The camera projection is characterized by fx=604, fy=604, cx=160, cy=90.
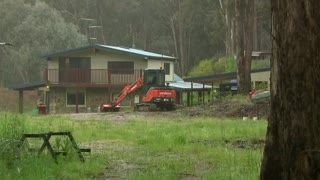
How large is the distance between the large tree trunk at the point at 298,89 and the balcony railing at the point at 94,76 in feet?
132

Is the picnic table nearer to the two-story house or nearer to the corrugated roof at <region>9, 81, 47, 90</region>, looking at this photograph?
the two-story house

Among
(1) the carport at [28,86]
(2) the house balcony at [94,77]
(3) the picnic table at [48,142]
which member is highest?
(2) the house balcony at [94,77]

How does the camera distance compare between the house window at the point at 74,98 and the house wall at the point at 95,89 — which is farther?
the house window at the point at 74,98

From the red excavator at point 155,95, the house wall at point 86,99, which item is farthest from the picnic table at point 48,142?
the house wall at point 86,99

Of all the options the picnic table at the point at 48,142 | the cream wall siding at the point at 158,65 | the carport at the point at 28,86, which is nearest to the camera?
the picnic table at the point at 48,142

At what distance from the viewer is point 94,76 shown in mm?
46562

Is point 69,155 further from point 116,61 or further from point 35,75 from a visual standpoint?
point 35,75

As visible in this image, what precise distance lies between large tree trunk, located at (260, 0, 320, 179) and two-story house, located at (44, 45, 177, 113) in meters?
40.0

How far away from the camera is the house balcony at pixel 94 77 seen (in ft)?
152

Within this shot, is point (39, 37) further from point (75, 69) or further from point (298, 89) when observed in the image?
point (298, 89)

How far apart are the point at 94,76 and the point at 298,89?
4124 centimetres

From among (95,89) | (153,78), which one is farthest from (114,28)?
(153,78)

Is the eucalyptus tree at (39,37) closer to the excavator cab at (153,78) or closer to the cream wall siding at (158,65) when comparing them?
the cream wall siding at (158,65)

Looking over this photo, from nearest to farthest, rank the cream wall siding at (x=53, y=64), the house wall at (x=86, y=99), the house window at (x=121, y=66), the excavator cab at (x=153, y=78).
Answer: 1. the excavator cab at (x=153, y=78)
2. the house window at (x=121, y=66)
3. the house wall at (x=86, y=99)
4. the cream wall siding at (x=53, y=64)
